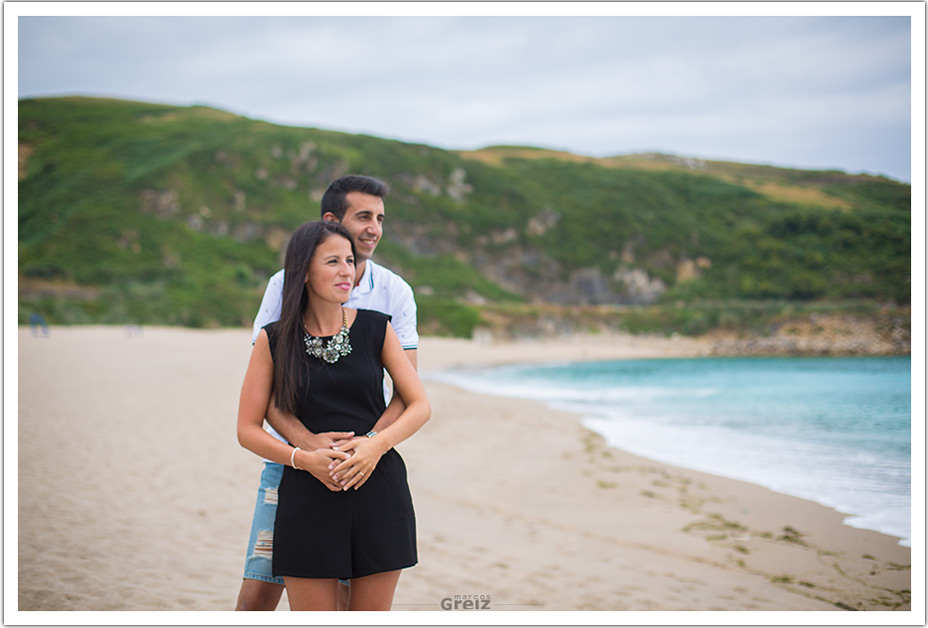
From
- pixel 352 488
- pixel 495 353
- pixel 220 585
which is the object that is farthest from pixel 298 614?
pixel 495 353

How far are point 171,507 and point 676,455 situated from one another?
19.1 feet

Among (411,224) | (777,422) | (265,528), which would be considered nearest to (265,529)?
(265,528)

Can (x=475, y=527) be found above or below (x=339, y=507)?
below

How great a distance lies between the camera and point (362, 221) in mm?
2123

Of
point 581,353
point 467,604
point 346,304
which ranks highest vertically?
point 346,304

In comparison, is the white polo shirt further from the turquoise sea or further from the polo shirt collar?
the turquoise sea

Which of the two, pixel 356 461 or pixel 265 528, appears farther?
pixel 265 528

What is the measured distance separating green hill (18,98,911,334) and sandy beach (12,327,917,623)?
21538mm

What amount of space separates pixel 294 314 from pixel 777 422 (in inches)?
447

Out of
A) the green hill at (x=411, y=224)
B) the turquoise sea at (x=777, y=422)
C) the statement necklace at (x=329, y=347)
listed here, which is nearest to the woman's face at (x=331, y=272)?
the statement necklace at (x=329, y=347)

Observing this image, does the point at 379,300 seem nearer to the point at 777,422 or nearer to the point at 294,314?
the point at 294,314

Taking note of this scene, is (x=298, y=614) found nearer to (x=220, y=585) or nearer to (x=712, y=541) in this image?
(x=220, y=585)

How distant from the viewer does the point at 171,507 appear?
4953mm

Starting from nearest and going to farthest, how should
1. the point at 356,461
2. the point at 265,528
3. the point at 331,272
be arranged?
the point at 356,461
the point at 331,272
the point at 265,528
